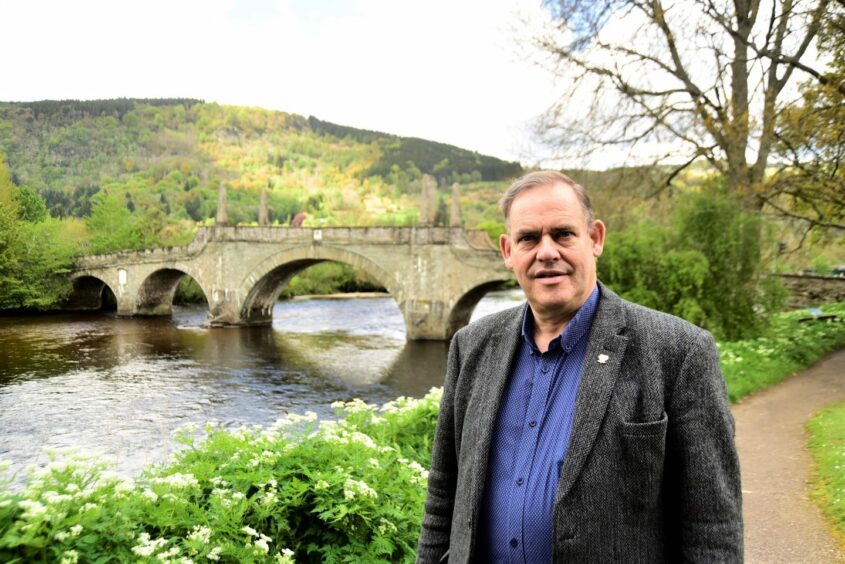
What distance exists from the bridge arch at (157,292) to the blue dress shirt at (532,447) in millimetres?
31738

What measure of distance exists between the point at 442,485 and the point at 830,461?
5149mm

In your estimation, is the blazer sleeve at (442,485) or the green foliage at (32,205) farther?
the green foliage at (32,205)

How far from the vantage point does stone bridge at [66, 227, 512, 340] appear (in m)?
23.1

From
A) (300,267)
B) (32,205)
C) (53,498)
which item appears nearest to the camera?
(53,498)

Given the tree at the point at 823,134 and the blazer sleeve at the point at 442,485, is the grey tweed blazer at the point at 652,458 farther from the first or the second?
the tree at the point at 823,134

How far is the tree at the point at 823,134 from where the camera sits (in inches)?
393

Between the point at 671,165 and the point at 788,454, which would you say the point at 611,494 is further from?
the point at 671,165

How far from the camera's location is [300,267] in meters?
28.9

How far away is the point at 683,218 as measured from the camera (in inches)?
453

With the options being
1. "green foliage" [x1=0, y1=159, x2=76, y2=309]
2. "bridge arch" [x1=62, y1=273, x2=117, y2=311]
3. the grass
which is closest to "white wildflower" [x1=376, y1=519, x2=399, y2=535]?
the grass

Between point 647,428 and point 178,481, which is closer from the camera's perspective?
point 647,428

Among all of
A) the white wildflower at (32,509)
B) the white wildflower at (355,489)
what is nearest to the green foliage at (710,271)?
the white wildflower at (355,489)

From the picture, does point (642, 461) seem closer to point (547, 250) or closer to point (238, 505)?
point (547, 250)

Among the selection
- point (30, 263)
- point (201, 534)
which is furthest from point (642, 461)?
point (30, 263)
